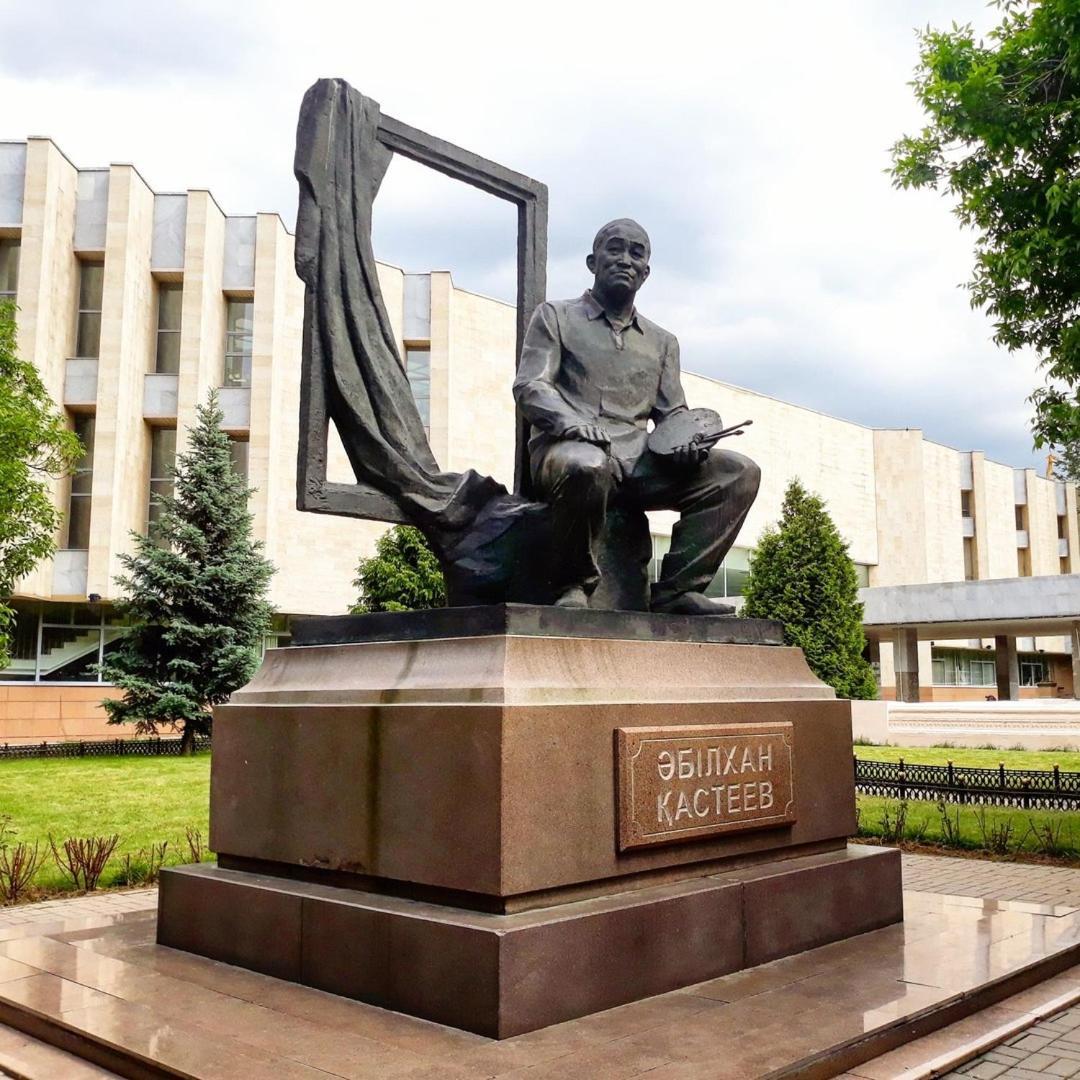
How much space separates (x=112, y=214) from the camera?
2853 cm

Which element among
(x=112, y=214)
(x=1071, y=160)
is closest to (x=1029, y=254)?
(x=1071, y=160)

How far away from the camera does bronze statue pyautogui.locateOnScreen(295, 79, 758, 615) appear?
5.66 meters

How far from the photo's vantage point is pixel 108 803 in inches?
556

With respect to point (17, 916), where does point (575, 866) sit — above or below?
above

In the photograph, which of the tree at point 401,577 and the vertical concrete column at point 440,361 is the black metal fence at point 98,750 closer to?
the tree at point 401,577

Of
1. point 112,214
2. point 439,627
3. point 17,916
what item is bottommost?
point 17,916

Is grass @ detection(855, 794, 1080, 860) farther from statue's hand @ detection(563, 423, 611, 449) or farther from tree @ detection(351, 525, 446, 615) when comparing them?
tree @ detection(351, 525, 446, 615)

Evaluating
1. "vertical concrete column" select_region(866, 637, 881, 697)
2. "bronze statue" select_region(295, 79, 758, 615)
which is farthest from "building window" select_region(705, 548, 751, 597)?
"bronze statue" select_region(295, 79, 758, 615)

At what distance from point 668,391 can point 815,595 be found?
19.3 m

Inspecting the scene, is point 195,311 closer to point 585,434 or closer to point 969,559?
point 585,434

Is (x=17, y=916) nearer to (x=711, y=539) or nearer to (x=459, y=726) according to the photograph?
(x=459, y=726)

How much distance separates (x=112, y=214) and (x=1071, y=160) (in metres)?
24.4

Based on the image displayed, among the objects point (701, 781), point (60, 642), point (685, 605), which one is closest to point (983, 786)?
point (685, 605)

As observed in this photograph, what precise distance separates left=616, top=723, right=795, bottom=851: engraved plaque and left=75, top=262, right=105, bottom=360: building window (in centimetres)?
2787
